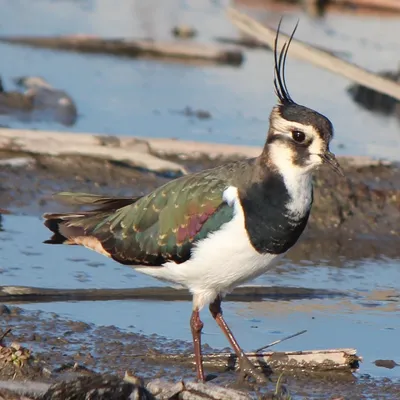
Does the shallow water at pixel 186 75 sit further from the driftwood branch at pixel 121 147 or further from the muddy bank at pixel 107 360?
the muddy bank at pixel 107 360

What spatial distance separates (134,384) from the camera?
441 cm

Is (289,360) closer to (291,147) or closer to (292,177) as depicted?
(292,177)

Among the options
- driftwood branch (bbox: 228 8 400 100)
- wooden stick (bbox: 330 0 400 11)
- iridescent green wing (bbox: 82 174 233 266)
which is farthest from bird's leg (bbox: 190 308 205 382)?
wooden stick (bbox: 330 0 400 11)

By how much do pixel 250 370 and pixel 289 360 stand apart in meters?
0.20

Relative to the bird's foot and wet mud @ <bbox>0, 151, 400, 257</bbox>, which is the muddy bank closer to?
the bird's foot

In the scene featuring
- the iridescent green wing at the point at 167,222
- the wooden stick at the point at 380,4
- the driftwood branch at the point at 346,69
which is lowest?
the iridescent green wing at the point at 167,222

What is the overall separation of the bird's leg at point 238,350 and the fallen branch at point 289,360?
0.07m

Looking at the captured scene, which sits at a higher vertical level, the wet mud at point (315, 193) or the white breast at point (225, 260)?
the white breast at point (225, 260)

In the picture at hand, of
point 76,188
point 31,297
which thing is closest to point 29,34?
point 76,188

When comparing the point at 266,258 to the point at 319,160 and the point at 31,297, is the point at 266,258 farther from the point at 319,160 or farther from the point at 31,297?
the point at 31,297

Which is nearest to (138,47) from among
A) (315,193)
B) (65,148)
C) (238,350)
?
(65,148)

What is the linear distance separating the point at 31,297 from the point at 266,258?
1.52 m

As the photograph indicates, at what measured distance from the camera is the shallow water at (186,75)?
9.99 m

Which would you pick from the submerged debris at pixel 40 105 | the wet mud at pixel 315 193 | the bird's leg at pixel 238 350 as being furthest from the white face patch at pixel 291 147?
the submerged debris at pixel 40 105
